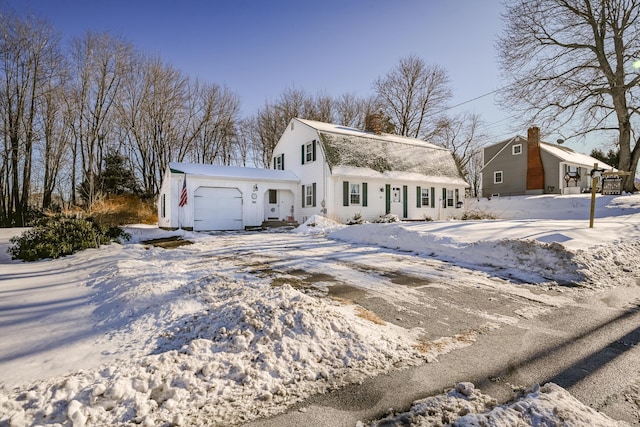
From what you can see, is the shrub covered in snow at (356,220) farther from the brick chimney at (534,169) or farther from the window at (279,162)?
the brick chimney at (534,169)

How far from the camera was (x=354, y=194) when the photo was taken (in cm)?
1712

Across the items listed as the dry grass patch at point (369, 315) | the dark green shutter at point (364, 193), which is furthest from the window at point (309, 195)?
the dry grass patch at point (369, 315)

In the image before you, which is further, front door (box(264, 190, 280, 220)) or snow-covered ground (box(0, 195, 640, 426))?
front door (box(264, 190, 280, 220))

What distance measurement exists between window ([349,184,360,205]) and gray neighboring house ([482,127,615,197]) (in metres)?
15.8

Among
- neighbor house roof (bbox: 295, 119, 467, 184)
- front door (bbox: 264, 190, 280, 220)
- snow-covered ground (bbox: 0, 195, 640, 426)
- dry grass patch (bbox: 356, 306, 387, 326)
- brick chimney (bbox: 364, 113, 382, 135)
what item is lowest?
dry grass patch (bbox: 356, 306, 387, 326)

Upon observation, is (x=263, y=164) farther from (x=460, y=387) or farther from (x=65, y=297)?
(x=460, y=387)

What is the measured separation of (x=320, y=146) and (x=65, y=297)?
1410cm

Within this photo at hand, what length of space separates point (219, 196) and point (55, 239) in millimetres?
8978

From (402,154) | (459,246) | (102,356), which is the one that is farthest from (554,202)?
(102,356)

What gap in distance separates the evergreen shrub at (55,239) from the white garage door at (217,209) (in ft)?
22.1

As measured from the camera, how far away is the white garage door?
15.8m

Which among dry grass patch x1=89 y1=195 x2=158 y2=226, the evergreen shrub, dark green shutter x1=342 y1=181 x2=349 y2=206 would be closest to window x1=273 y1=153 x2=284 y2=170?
dark green shutter x1=342 y1=181 x2=349 y2=206

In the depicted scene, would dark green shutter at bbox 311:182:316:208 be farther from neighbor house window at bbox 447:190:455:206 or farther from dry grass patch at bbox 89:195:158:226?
dry grass patch at bbox 89:195:158:226

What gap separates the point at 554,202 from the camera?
63.3ft
